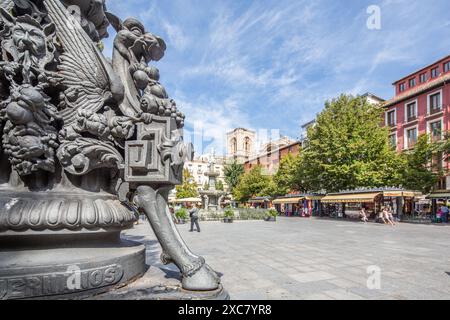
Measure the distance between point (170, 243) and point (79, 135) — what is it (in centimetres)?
136

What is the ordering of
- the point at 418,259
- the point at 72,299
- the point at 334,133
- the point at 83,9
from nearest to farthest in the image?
the point at 72,299, the point at 83,9, the point at 418,259, the point at 334,133

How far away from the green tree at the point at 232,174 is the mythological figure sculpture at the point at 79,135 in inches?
2084

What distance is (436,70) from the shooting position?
113 ft

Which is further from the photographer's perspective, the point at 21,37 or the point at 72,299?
the point at 21,37

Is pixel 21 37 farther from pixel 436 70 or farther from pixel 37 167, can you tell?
pixel 436 70

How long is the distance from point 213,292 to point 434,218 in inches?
1118

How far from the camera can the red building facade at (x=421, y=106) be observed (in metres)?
31.6

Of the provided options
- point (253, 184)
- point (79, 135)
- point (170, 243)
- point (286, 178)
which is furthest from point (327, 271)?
point (253, 184)

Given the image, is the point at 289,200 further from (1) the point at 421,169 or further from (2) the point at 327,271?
(2) the point at 327,271

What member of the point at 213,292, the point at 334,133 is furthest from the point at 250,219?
the point at 213,292

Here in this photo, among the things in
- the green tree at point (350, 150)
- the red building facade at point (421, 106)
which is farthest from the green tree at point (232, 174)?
the red building facade at point (421, 106)

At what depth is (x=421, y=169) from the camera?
2602 centimetres

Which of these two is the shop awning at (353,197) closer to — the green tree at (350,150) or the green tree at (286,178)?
the green tree at (350,150)

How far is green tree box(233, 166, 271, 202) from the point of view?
49625mm
